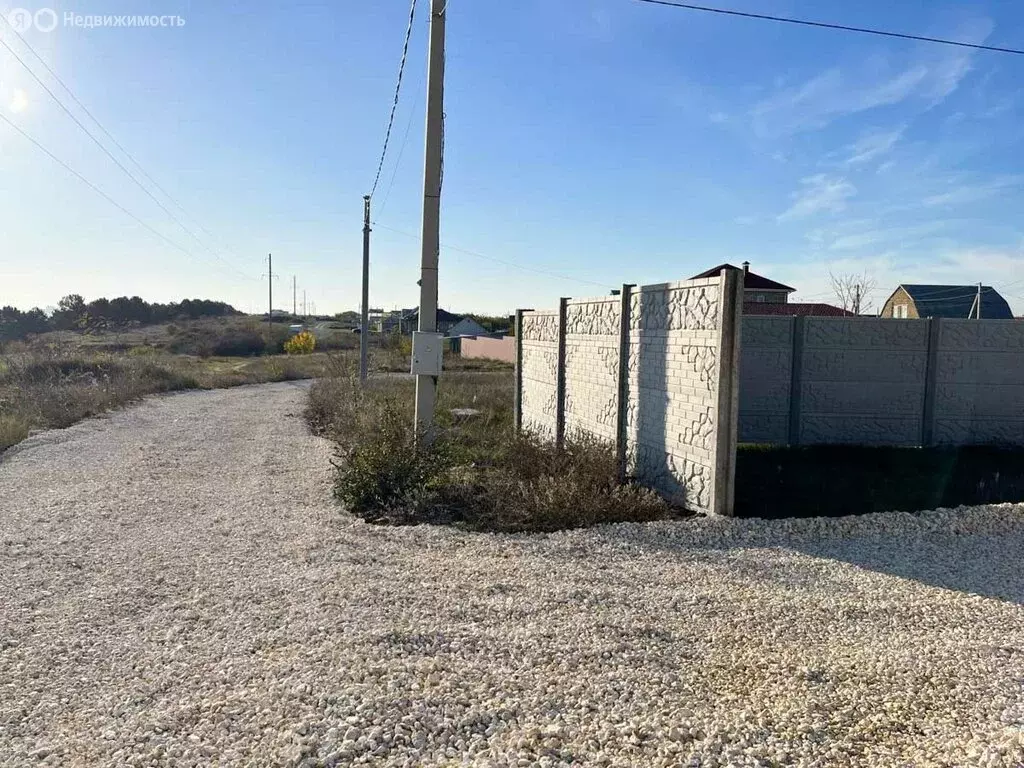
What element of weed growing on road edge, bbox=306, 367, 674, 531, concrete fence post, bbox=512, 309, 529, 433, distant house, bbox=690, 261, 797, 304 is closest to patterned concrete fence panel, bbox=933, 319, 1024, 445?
weed growing on road edge, bbox=306, 367, 674, 531

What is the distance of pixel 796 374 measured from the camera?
37.2 feet

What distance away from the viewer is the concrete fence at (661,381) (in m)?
6.57

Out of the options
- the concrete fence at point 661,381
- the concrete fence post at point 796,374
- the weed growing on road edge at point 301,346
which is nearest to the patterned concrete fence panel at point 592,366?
the concrete fence at point 661,381

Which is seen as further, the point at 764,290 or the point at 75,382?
the point at 764,290

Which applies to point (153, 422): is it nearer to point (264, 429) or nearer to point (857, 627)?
point (264, 429)

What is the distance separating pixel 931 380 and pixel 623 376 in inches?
222

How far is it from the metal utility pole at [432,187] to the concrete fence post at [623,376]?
2.33m

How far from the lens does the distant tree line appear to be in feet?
184

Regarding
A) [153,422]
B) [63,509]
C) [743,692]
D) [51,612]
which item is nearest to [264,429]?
[153,422]

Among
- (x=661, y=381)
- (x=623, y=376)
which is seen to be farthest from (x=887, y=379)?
(x=661, y=381)

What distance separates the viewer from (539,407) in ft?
38.7

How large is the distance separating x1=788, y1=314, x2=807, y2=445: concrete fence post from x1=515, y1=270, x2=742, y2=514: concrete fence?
3.51 m

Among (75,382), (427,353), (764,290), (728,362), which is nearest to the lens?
(728,362)

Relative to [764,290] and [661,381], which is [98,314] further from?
[661,381]
